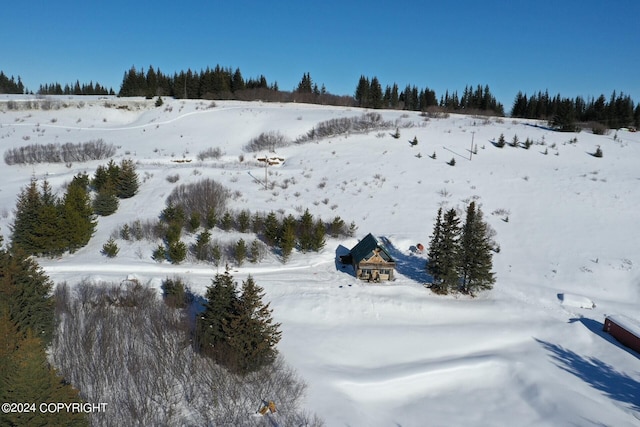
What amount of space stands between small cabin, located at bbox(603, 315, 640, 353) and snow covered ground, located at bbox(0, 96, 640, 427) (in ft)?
1.46

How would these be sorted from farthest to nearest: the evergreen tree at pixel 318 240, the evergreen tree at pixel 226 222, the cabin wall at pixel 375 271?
1. the evergreen tree at pixel 226 222
2. the evergreen tree at pixel 318 240
3. the cabin wall at pixel 375 271

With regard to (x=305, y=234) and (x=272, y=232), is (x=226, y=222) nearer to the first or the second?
(x=272, y=232)

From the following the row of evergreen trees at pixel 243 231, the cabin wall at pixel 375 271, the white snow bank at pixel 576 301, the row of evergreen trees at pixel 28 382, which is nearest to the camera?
the row of evergreen trees at pixel 28 382

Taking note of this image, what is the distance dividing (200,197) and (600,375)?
2844 centimetres

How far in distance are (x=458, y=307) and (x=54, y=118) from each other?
6450 centimetres

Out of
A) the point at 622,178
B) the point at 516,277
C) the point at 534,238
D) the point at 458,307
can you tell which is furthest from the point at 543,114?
the point at 458,307

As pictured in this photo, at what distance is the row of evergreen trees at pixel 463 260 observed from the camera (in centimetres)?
2170

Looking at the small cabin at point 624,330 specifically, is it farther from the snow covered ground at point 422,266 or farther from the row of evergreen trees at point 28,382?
the row of evergreen trees at point 28,382

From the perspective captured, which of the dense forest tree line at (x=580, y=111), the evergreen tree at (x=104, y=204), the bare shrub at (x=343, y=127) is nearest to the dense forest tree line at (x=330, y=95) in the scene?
the dense forest tree line at (x=580, y=111)

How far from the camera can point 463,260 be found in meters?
22.0

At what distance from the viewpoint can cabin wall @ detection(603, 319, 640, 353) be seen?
17.5 m

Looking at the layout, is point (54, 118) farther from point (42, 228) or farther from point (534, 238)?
point (534, 238)

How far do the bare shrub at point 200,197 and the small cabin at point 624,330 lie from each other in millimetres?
26543

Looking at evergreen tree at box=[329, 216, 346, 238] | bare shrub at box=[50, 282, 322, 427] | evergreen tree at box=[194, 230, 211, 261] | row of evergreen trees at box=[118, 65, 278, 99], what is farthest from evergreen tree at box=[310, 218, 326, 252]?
row of evergreen trees at box=[118, 65, 278, 99]
